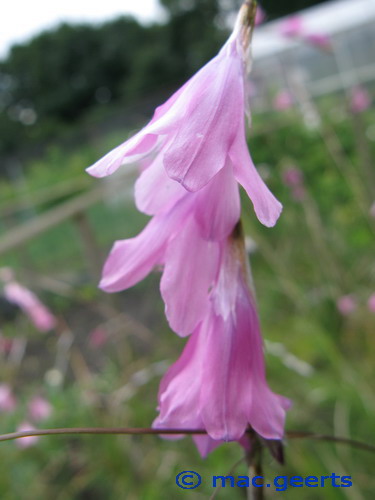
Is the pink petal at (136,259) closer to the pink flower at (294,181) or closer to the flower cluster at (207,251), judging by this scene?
the flower cluster at (207,251)

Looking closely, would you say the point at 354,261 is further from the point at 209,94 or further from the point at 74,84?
the point at 74,84

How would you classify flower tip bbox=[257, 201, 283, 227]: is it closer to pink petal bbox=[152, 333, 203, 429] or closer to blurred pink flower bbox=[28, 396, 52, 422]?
pink petal bbox=[152, 333, 203, 429]

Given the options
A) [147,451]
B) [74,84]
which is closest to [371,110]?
[147,451]
